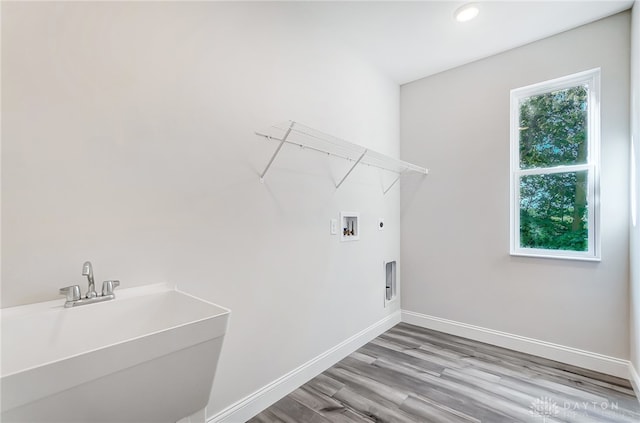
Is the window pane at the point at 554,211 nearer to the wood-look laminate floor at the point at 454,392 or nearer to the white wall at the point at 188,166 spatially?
the wood-look laminate floor at the point at 454,392

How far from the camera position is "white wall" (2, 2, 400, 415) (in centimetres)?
103

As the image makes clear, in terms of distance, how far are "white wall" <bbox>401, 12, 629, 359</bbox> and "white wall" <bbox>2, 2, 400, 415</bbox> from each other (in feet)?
3.39

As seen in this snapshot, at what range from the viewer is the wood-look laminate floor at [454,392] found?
5.62 feet

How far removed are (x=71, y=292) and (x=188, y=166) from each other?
0.70m

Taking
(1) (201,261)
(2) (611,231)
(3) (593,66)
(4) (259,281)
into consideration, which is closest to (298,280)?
(4) (259,281)

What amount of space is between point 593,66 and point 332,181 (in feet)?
7.37

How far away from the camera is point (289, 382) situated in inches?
76.3

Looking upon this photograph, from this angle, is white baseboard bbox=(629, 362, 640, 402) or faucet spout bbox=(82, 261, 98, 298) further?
white baseboard bbox=(629, 362, 640, 402)

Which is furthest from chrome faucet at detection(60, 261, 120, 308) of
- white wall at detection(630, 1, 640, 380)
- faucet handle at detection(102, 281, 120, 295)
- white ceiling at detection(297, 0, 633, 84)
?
white wall at detection(630, 1, 640, 380)

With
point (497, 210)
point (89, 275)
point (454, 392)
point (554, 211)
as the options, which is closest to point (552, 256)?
point (554, 211)

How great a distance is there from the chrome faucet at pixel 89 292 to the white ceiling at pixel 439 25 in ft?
6.77

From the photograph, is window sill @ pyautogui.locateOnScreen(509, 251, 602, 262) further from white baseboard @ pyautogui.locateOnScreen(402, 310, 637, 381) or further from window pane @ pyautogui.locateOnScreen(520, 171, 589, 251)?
white baseboard @ pyautogui.locateOnScreen(402, 310, 637, 381)

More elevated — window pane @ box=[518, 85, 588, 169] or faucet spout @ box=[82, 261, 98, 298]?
window pane @ box=[518, 85, 588, 169]

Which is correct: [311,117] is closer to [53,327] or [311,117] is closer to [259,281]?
[259,281]
